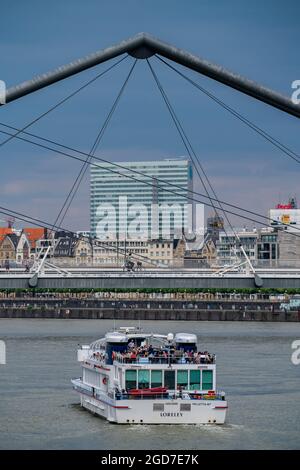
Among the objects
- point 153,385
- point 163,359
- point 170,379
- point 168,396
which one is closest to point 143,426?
point 168,396

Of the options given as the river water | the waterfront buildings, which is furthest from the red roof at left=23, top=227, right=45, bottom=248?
the river water

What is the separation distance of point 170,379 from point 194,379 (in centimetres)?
56

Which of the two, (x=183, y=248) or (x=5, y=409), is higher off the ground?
(x=183, y=248)

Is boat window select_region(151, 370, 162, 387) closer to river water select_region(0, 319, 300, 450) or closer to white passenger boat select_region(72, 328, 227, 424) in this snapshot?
white passenger boat select_region(72, 328, 227, 424)

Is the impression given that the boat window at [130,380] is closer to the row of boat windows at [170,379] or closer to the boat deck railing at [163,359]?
the row of boat windows at [170,379]

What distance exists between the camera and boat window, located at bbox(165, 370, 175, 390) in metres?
35.5

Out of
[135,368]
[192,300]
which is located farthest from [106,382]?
[192,300]

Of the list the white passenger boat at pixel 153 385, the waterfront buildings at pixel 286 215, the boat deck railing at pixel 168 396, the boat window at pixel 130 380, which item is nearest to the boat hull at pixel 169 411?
the white passenger boat at pixel 153 385

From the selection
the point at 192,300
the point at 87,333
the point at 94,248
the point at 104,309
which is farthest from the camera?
the point at 94,248

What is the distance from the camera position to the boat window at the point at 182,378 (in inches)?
1398

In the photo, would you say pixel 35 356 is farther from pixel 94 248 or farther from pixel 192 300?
pixel 94 248

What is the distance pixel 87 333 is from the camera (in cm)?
6512

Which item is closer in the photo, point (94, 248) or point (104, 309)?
point (104, 309)

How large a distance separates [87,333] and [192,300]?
44.2 meters
